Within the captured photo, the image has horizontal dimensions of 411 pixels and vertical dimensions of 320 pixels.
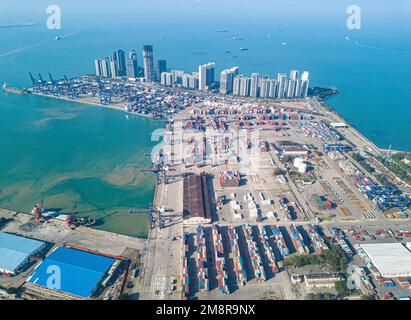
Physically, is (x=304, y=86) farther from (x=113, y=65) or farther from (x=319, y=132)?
(x=113, y=65)

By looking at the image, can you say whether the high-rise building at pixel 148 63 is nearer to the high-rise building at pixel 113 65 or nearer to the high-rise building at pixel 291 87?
the high-rise building at pixel 113 65

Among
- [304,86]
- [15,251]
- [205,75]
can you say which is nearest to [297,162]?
[15,251]

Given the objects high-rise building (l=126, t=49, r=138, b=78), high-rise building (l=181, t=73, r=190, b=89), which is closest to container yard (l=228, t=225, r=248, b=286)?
high-rise building (l=181, t=73, r=190, b=89)

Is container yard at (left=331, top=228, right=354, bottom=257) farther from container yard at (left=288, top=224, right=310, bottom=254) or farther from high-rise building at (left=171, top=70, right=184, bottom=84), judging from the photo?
high-rise building at (left=171, top=70, right=184, bottom=84)
